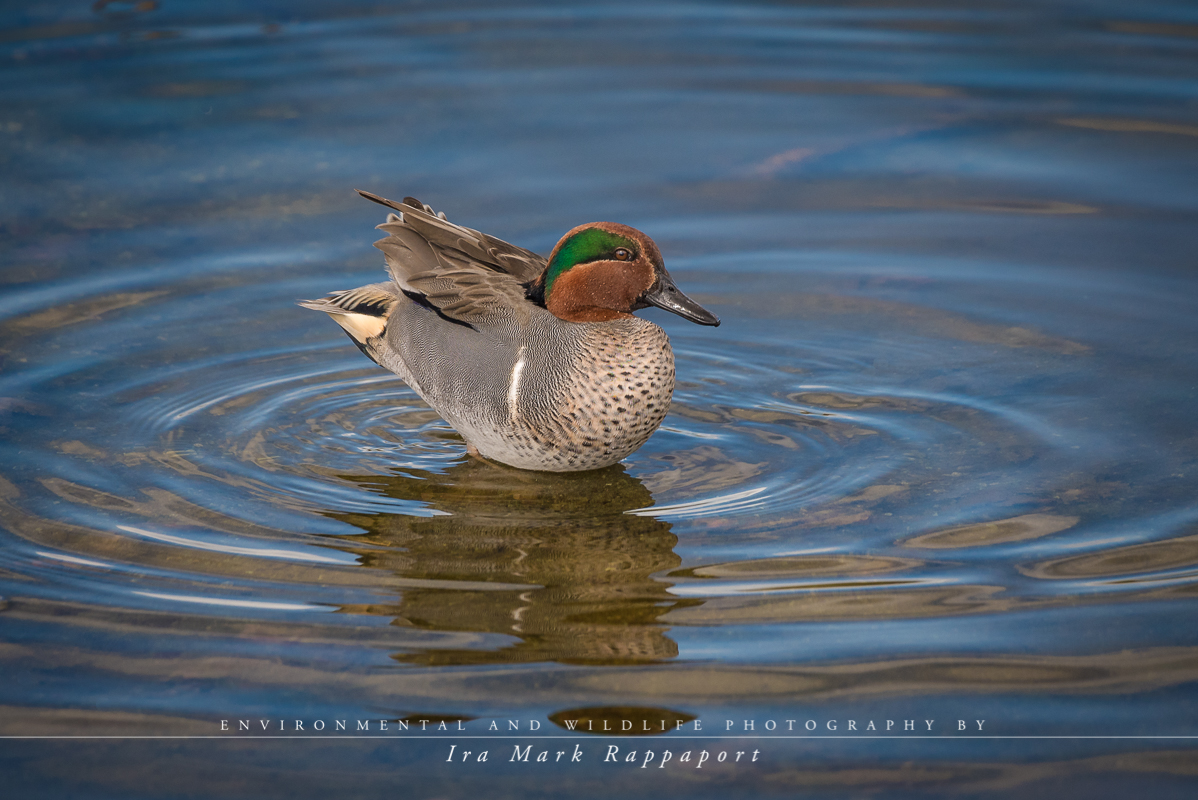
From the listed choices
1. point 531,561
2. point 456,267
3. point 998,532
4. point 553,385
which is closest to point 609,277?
point 553,385

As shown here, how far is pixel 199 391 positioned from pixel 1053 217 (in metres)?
5.59

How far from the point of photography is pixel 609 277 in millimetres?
5410

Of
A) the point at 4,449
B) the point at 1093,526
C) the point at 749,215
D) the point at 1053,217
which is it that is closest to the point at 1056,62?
the point at 1053,217

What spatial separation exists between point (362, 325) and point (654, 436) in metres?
1.59

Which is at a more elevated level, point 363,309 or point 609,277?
point 609,277

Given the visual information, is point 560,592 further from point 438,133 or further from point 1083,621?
point 438,133

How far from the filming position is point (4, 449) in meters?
5.75

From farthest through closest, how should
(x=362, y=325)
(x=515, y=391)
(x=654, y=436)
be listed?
(x=362, y=325) → (x=654, y=436) → (x=515, y=391)

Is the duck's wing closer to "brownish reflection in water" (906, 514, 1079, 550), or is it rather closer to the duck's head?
the duck's head

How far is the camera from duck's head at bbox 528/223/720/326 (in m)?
5.33

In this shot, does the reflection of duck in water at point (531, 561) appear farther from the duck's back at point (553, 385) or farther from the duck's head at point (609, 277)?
the duck's head at point (609, 277)

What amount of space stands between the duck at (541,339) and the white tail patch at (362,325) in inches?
12.4

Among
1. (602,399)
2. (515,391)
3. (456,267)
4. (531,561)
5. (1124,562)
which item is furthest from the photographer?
(456,267)

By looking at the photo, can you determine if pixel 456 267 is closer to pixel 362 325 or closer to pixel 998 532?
pixel 362 325
